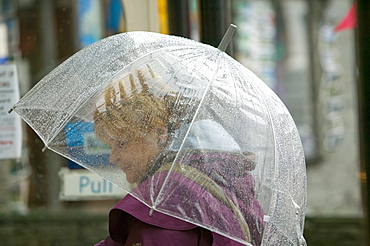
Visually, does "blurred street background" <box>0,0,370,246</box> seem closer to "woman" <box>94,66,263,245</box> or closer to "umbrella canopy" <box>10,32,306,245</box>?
"umbrella canopy" <box>10,32,306,245</box>

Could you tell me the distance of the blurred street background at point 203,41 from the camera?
3.98 m

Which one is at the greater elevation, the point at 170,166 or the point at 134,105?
the point at 134,105

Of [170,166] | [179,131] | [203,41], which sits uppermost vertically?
[203,41]

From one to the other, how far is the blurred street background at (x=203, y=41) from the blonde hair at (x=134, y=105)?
0.79 meters

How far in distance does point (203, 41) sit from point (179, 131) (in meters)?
1.19

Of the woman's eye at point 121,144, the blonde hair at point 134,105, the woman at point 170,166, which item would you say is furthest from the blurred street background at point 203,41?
the woman's eye at point 121,144

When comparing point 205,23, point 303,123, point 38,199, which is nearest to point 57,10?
point 38,199

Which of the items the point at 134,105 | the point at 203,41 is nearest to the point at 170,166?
the point at 134,105

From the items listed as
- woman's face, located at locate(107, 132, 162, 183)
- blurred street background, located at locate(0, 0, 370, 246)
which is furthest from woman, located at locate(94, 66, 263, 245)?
blurred street background, located at locate(0, 0, 370, 246)

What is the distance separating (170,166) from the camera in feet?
6.69

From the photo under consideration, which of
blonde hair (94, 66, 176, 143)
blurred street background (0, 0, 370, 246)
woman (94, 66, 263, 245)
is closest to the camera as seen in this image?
woman (94, 66, 263, 245)

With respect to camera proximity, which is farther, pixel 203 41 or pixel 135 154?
pixel 203 41

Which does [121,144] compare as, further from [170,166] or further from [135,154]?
[170,166]

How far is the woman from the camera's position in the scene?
2.00 m
